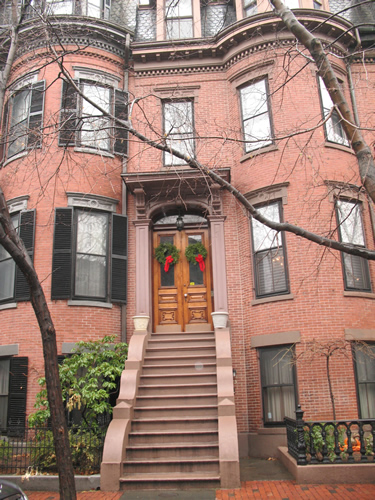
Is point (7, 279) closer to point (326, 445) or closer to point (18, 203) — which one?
point (18, 203)

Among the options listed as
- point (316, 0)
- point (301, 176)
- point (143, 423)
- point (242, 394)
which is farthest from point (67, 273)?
point (316, 0)

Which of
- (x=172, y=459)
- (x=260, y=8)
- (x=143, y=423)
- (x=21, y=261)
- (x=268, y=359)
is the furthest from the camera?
(x=260, y=8)

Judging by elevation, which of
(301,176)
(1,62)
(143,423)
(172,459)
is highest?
(1,62)

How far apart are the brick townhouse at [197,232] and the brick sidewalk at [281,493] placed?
4.15 ft

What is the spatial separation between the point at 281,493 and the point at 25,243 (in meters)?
8.21

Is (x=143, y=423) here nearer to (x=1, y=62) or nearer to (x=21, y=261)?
(x=21, y=261)

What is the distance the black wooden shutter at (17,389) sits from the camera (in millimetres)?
10484

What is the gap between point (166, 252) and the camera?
12.7 meters

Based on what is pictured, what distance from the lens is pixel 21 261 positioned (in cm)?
650

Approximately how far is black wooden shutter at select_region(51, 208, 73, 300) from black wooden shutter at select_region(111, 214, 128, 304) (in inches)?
44.3

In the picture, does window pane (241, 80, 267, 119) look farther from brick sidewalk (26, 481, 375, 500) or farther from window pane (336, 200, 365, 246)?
brick sidewalk (26, 481, 375, 500)

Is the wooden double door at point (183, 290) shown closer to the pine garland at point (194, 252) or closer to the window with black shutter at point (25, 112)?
the pine garland at point (194, 252)

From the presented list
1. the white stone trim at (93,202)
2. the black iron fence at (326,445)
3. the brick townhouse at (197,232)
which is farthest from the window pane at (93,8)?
the black iron fence at (326,445)

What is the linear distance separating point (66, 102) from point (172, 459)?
9282 millimetres
